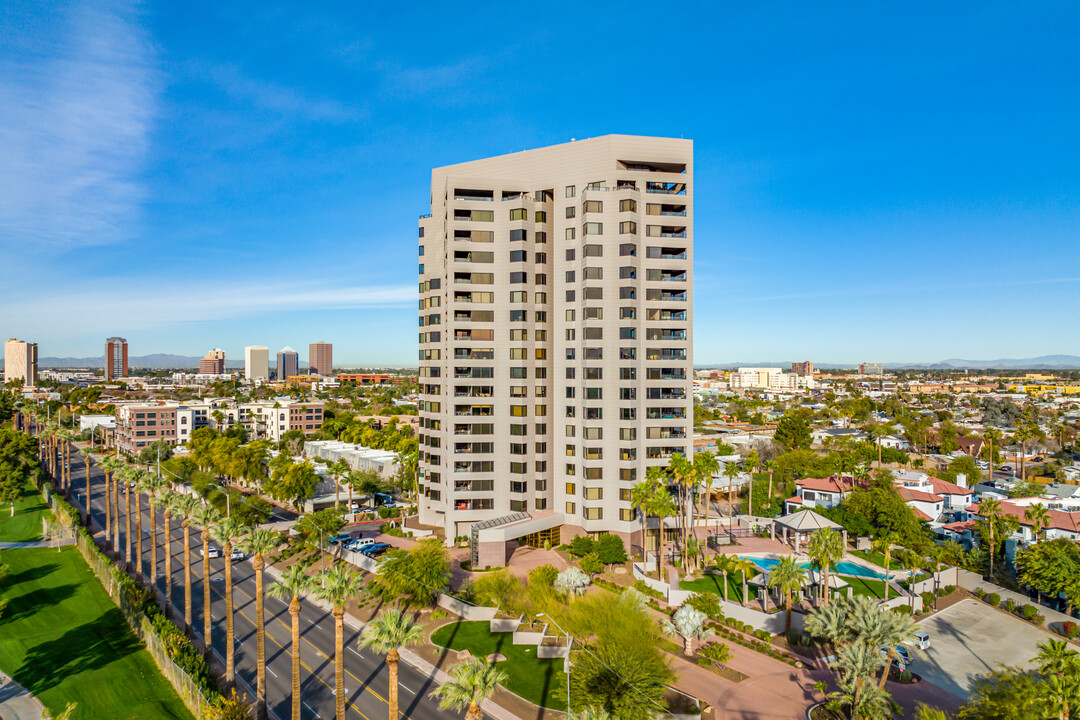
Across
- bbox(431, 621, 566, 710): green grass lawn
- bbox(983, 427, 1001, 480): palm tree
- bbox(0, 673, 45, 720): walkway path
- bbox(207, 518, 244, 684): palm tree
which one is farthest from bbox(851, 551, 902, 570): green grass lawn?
bbox(0, 673, 45, 720): walkway path

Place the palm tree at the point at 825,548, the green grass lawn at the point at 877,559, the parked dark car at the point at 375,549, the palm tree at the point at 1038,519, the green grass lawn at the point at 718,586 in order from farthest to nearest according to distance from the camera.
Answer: the parked dark car at the point at 375,549 → the green grass lawn at the point at 877,559 → the palm tree at the point at 1038,519 → the green grass lawn at the point at 718,586 → the palm tree at the point at 825,548

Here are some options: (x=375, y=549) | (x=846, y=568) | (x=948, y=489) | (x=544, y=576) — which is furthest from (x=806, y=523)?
(x=375, y=549)

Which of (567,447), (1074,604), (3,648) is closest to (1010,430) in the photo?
(1074,604)

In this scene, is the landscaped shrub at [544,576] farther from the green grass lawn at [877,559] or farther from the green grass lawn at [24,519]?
the green grass lawn at [24,519]

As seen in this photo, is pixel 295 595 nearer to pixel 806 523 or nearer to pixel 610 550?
pixel 610 550

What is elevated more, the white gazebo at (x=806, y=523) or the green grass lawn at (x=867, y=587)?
the white gazebo at (x=806, y=523)

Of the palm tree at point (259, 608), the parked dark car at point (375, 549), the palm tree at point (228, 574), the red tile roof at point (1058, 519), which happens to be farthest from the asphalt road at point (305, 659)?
the red tile roof at point (1058, 519)
